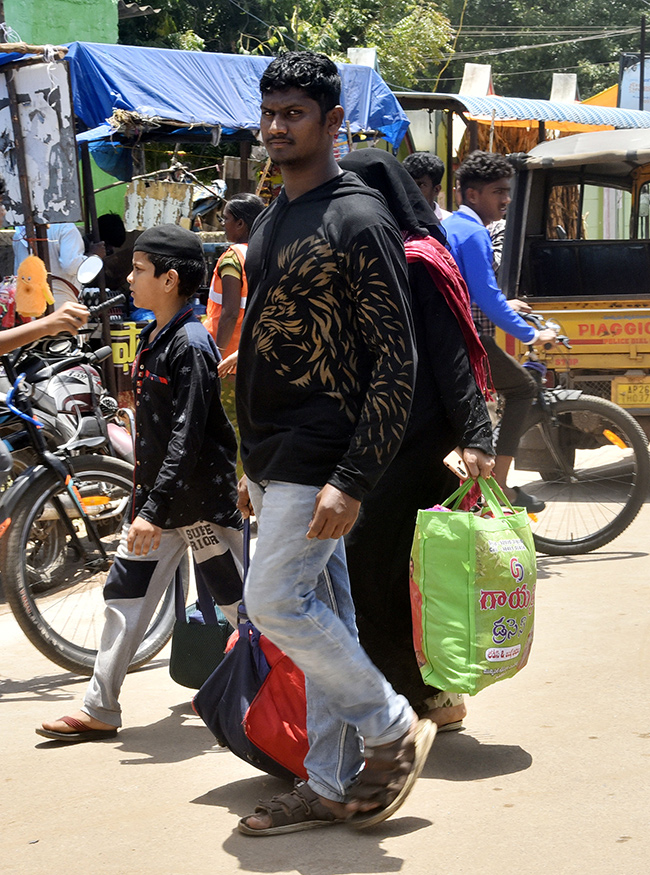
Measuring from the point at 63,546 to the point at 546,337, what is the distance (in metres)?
2.65

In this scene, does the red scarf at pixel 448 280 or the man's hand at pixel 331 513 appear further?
the red scarf at pixel 448 280

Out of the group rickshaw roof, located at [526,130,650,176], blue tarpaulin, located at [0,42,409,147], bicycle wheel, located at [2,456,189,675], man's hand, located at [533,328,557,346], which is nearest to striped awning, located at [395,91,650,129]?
blue tarpaulin, located at [0,42,409,147]

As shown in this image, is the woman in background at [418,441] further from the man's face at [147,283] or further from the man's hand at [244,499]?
the man's face at [147,283]

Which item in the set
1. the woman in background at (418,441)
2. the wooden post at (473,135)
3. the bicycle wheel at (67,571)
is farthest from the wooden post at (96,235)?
the wooden post at (473,135)

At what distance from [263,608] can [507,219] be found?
634cm

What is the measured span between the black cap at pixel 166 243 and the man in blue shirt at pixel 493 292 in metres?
1.71

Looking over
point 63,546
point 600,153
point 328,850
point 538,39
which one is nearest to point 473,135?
point 600,153

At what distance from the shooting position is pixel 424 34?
25.8 m

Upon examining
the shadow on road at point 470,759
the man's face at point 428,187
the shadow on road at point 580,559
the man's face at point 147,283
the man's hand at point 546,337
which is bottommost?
the shadow on road at point 580,559

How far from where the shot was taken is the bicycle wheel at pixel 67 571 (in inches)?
173

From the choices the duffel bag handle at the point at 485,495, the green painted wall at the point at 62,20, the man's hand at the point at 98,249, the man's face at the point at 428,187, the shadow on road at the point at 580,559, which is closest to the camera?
the duffel bag handle at the point at 485,495

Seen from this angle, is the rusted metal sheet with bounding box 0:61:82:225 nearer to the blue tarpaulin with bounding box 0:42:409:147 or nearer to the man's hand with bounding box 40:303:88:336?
the blue tarpaulin with bounding box 0:42:409:147

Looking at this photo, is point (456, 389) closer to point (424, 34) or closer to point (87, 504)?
point (87, 504)

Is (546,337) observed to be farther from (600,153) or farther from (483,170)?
(600,153)
